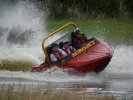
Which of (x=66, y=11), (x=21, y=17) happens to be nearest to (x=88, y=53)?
(x=21, y=17)

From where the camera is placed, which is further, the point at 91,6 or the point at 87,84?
the point at 91,6

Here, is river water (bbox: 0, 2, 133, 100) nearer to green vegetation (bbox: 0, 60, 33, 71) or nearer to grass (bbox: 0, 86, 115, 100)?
green vegetation (bbox: 0, 60, 33, 71)

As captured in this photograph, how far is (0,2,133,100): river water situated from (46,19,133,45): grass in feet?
7.85

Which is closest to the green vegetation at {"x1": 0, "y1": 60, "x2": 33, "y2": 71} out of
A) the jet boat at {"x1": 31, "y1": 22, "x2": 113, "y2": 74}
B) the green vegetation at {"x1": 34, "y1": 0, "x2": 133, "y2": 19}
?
the jet boat at {"x1": 31, "y1": 22, "x2": 113, "y2": 74}

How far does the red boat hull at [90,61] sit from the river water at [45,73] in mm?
223

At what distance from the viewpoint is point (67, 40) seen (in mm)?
26922

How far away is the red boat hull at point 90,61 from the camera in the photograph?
81.7 ft

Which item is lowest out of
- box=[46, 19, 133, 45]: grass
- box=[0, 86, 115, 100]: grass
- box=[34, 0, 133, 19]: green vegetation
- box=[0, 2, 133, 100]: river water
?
box=[0, 86, 115, 100]: grass

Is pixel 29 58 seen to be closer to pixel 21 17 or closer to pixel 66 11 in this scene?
pixel 21 17

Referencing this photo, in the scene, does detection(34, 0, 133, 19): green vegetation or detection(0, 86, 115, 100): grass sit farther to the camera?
detection(34, 0, 133, 19): green vegetation

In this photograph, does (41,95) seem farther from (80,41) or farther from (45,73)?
(80,41)

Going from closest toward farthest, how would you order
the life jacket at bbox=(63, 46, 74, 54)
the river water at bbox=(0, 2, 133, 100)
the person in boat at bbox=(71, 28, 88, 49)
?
1. the river water at bbox=(0, 2, 133, 100)
2. the life jacket at bbox=(63, 46, 74, 54)
3. the person in boat at bbox=(71, 28, 88, 49)

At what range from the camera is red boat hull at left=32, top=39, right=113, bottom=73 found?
24906 millimetres

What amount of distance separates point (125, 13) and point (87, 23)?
339 inches
